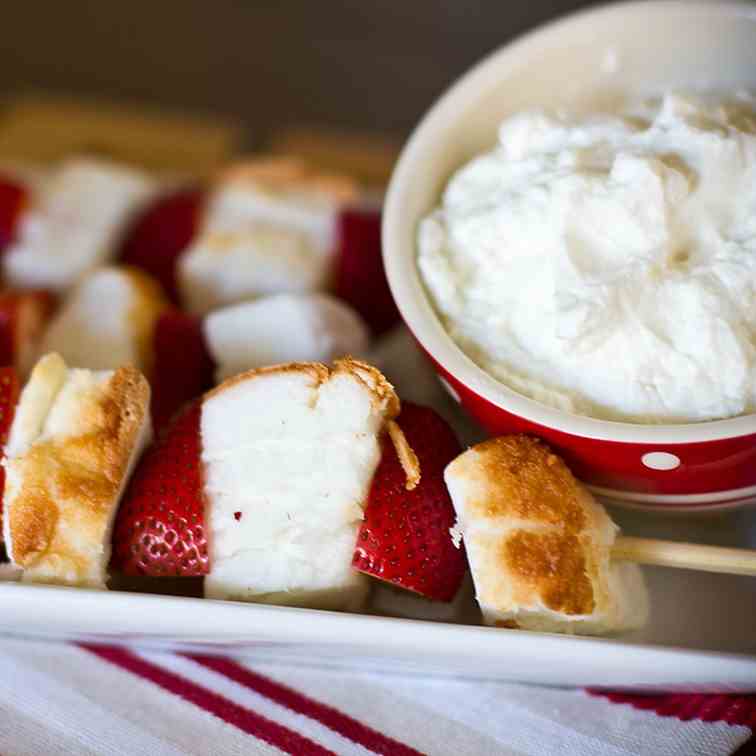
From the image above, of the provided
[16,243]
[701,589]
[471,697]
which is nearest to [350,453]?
[471,697]

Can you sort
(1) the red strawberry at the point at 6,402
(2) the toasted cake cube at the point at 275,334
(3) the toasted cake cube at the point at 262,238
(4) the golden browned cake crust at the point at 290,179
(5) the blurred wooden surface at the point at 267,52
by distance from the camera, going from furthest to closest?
1. (5) the blurred wooden surface at the point at 267,52
2. (4) the golden browned cake crust at the point at 290,179
3. (3) the toasted cake cube at the point at 262,238
4. (2) the toasted cake cube at the point at 275,334
5. (1) the red strawberry at the point at 6,402

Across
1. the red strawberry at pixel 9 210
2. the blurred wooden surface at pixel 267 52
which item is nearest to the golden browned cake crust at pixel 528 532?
the red strawberry at pixel 9 210

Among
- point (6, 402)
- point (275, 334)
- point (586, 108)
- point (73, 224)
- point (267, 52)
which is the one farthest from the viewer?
point (267, 52)

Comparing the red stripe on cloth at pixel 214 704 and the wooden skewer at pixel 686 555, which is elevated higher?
the wooden skewer at pixel 686 555

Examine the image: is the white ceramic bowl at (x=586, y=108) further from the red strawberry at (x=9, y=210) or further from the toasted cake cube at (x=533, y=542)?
the red strawberry at (x=9, y=210)

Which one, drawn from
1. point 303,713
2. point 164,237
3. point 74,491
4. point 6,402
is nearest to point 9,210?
point 164,237

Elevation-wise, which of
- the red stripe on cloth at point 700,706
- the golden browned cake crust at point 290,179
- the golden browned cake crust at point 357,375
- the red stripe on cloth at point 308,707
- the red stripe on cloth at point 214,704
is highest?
the golden browned cake crust at point 290,179

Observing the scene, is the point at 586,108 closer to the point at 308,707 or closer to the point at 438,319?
the point at 438,319
